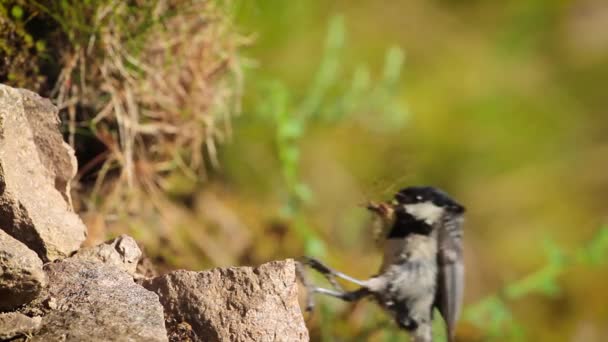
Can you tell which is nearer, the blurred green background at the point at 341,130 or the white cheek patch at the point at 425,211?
the white cheek patch at the point at 425,211

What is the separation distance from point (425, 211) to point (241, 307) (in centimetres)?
57

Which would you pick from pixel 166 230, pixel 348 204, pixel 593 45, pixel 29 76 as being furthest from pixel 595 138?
pixel 29 76

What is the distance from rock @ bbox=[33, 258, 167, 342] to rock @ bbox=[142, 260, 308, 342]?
0.24 ft

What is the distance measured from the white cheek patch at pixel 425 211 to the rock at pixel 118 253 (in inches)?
22.4

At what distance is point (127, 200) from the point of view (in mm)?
2131

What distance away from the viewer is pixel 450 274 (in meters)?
1.80

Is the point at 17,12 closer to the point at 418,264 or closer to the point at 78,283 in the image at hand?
the point at 78,283

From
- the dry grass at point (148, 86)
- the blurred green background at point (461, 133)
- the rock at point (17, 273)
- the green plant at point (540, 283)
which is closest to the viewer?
the rock at point (17, 273)

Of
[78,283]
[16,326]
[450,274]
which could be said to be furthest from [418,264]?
[16,326]

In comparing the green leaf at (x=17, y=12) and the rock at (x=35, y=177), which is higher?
the green leaf at (x=17, y=12)

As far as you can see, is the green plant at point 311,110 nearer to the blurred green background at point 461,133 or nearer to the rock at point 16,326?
the blurred green background at point 461,133

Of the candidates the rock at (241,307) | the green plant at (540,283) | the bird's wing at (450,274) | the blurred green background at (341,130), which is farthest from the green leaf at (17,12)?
the green plant at (540,283)

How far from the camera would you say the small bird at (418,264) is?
1780 millimetres

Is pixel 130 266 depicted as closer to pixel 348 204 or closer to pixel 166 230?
pixel 166 230
